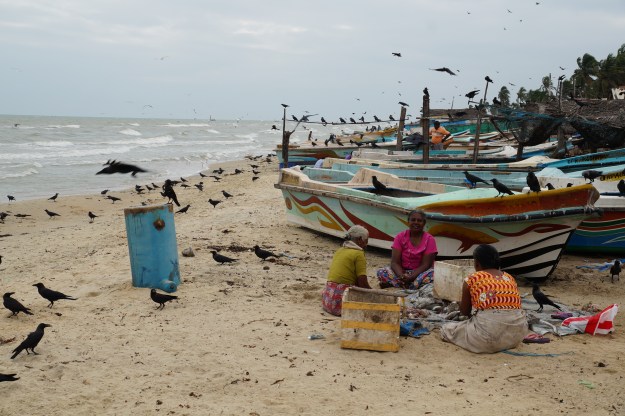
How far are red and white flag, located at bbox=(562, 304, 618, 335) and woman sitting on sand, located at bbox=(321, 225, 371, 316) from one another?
2.07 meters

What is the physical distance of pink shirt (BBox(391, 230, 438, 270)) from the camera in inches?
283

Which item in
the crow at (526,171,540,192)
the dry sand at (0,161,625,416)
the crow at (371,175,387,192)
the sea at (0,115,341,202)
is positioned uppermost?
the crow at (526,171,540,192)

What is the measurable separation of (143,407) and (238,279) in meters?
3.59

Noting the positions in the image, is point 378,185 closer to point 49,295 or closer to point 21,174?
point 49,295

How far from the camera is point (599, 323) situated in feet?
19.2

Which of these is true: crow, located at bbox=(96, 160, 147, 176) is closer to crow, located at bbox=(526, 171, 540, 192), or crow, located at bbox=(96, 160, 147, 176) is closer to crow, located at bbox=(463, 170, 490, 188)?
crow, located at bbox=(526, 171, 540, 192)

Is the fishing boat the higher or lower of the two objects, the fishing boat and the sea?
the higher

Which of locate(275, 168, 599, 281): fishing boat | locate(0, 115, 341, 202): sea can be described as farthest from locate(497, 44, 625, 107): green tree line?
locate(275, 168, 599, 281): fishing boat

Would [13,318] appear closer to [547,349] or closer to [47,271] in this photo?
[47,271]

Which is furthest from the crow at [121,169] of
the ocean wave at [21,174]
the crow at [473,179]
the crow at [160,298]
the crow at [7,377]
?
the ocean wave at [21,174]

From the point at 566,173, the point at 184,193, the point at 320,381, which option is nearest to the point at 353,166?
the point at 566,173

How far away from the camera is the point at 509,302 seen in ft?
17.3

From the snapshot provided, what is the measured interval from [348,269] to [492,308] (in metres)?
1.56

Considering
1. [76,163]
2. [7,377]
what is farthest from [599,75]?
[7,377]
